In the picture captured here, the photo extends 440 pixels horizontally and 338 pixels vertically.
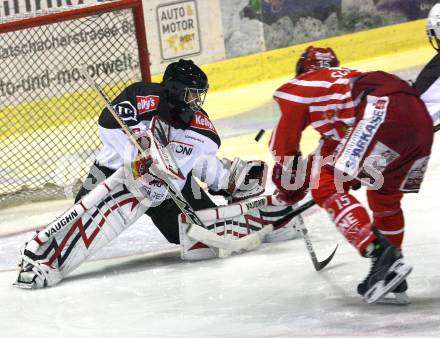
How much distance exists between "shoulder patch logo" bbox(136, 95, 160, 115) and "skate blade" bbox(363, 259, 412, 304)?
127 cm

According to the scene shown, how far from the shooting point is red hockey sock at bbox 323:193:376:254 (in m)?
2.73

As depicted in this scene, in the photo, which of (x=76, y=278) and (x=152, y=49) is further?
(x=152, y=49)

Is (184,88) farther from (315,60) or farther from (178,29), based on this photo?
(178,29)

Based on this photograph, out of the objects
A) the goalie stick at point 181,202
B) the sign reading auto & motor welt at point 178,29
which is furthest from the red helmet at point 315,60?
the sign reading auto & motor welt at point 178,29

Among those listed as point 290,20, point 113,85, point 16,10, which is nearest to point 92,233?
point 113,85

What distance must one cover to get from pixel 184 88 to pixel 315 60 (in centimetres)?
69

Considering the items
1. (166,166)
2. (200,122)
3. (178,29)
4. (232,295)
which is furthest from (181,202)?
(178,29)

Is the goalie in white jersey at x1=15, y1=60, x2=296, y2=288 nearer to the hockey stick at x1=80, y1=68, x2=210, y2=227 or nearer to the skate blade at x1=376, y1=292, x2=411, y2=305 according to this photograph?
the hockey stick at x1=80, y1=68, x2=210, y2=227

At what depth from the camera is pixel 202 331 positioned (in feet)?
9.30

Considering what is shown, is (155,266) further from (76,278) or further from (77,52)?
(77,52)

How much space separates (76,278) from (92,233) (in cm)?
19

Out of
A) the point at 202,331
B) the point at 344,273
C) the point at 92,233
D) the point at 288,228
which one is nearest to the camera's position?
the point at 202,331

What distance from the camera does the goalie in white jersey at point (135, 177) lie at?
3.61 metres

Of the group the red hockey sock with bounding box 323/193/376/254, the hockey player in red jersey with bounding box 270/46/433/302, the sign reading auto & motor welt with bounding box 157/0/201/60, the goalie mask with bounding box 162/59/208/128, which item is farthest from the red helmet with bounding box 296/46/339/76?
the sign reading auto & motor welt with bounding box 157/0/201/60
